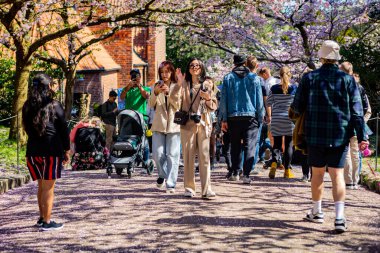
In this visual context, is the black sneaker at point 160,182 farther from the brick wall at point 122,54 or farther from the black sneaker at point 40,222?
the brick wall at point 122,54

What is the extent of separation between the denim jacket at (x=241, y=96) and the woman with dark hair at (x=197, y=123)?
1335 mm

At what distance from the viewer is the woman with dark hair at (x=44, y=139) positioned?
788 cm

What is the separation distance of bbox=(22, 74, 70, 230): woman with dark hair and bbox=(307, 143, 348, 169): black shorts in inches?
103

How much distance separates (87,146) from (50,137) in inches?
307

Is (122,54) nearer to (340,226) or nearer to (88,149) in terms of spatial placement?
(88,149)

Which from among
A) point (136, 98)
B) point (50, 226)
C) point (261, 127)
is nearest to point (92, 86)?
point (136, 98)

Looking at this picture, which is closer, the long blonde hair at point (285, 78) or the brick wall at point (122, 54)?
the long blonde hair at point (285, 78)

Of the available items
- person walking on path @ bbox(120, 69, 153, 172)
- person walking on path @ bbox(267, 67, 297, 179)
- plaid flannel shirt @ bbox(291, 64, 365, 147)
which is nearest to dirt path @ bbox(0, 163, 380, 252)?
plaid flannel shirt @ bbox(291, 64, 365, 147)

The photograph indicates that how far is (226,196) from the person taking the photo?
10.4 metres

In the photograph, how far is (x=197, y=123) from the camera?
33.0 ft

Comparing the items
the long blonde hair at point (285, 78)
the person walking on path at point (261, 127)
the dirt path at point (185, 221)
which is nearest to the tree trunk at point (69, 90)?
the person walking on path at point (261, 127)

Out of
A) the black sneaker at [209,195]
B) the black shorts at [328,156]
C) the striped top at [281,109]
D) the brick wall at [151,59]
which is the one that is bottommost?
the black sneaker at [209,195]

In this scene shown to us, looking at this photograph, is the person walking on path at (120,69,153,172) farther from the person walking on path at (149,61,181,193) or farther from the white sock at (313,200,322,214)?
the white sock at (313,200,322,214)

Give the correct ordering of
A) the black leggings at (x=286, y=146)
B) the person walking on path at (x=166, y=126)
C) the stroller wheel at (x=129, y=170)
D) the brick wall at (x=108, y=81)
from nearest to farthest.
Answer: the person walking on path at (x=166, y=126)
the black leggings at (x=286, y=146)
the stroller wheel at (x=129, y=170)
the brick wall at (x=108, y=81)
